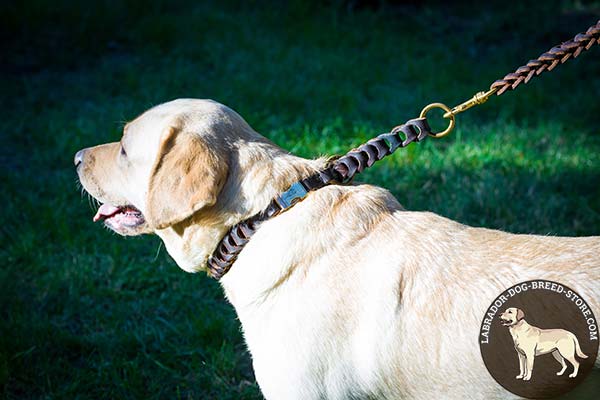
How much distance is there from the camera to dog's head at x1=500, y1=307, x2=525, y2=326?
2.39 meters

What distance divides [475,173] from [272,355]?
141 inches

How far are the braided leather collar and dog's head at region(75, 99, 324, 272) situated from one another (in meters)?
0.04

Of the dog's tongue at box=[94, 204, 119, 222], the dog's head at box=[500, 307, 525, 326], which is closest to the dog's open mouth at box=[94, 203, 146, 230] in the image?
the dog's tongue at box=[94, 204, 119, 222]

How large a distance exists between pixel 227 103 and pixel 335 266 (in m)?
Result: 4.74

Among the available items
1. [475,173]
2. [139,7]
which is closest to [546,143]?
[475,173]

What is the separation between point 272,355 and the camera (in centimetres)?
260

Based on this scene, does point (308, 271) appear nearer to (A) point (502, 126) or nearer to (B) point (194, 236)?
(B) point (194, 236)

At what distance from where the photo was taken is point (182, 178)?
2.71 meters

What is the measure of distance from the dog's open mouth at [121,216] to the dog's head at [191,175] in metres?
0.02

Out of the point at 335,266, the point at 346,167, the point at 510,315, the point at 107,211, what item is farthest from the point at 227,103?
the point at 510,315

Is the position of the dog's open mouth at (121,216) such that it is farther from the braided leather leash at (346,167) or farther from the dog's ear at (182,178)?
the braided leather leash at (346,167)

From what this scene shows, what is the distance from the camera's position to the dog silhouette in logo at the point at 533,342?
233 cm

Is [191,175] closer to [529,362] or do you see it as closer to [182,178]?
[182,178]

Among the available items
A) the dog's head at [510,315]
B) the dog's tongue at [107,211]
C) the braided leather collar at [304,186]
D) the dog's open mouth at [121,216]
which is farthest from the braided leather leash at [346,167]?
the dog's head at [510,315]
